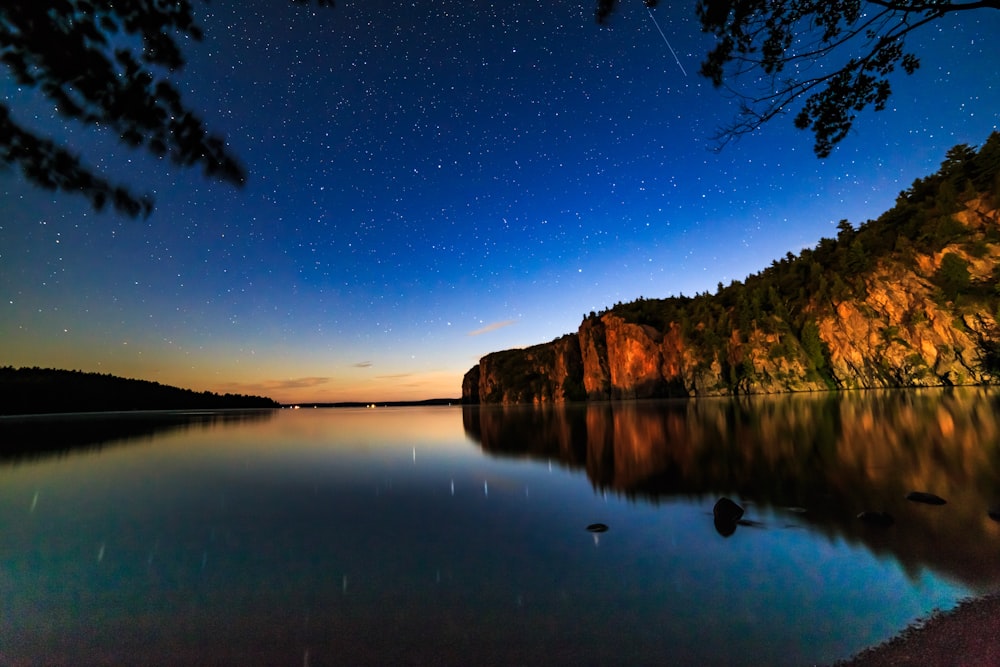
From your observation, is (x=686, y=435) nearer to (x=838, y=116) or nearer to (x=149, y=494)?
(x=838, y=116)

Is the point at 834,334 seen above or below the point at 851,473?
above

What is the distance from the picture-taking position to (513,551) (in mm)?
7855

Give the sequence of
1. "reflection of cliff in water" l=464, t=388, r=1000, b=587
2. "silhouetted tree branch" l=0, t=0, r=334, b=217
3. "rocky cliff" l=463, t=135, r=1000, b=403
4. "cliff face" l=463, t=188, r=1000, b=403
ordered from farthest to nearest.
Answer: "rocky cliff" l=463, t=135, r=1000, b=403 < "cliff face" l=463, t=188, r=1000, b=403 < "reflection of cliff in water" l=464, t=388, r=1000, b=587 < "silhouetted tree branch" l=0, t=0, r=334, b=217

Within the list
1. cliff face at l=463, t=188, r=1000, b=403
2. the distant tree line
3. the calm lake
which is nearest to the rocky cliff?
cliff face at l=463, t=188, r=1000, b=403

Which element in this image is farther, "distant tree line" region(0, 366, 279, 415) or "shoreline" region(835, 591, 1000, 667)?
"distant tree line" region(0, 366, 279, 415)

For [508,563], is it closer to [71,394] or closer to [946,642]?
[946,642]

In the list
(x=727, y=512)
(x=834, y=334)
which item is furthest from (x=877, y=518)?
(x=834, y=334)

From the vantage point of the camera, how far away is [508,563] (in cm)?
721

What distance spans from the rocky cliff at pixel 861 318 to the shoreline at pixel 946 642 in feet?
324

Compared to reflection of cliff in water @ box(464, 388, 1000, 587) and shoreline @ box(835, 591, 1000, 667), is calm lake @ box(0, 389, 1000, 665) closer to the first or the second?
reflection of cliff in water @ box(464, 388, 1000, 587)

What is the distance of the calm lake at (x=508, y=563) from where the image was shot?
4.64 metres

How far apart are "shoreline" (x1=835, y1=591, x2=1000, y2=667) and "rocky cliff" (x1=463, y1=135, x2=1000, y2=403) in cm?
9869

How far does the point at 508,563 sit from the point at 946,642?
552cm

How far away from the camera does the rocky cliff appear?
70.7 meters
